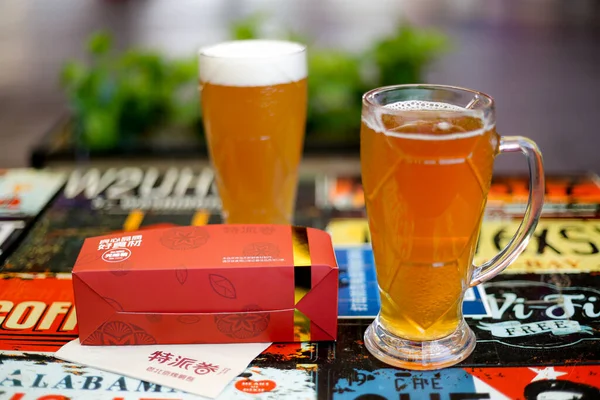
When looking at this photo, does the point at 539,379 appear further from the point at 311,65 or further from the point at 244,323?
the point at 311,65

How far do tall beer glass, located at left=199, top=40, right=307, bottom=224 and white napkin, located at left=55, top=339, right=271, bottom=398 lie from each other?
375 mm

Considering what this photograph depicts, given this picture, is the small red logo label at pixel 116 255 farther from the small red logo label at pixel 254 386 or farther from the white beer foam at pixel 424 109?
the white beer foam at pixel 424 109

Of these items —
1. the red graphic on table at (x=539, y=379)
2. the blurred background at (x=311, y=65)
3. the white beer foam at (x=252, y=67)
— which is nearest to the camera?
the red graphic on table at (x=539, y=379)

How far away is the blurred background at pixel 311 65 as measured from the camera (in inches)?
84.4

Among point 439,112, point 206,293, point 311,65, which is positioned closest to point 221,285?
point 206,293

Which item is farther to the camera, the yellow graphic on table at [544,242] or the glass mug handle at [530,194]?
the yellow graphic on table at [544,242]

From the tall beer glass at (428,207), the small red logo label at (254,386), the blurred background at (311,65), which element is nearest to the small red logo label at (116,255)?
the small red logo label at (254,386)

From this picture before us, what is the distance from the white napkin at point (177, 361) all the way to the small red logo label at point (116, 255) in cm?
11

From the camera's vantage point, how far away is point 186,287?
0.88 metres

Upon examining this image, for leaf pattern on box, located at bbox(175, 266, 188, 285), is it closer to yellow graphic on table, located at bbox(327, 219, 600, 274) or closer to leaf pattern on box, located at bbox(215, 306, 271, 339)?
leaf pattern on box, located at bbox(215, 306, 271, 339)

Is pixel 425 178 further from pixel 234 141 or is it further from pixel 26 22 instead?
pixel 26 22

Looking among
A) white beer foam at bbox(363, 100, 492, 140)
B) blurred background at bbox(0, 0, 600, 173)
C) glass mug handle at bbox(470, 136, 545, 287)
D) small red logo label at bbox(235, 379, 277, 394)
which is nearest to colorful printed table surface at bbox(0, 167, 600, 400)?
small red logo label at bbox(235, 379, 277, 394)

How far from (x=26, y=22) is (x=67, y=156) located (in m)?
6.25

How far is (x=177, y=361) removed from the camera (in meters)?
0.88
